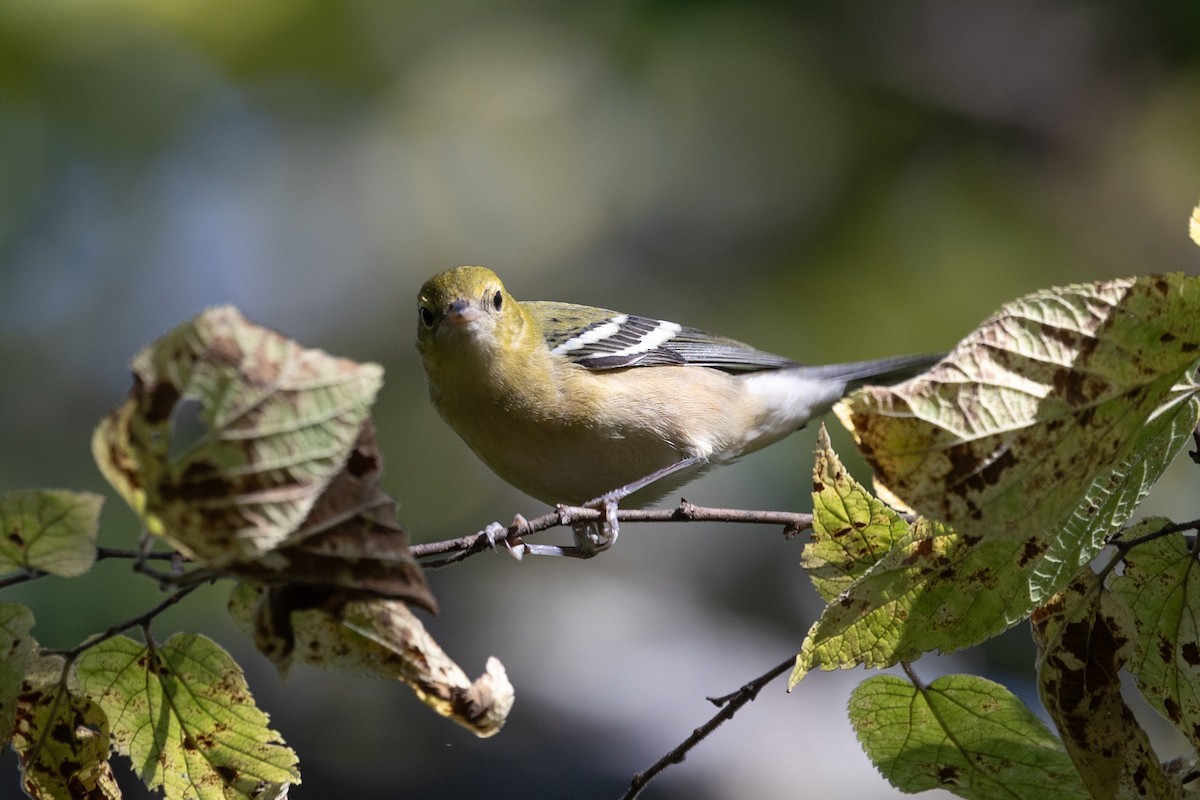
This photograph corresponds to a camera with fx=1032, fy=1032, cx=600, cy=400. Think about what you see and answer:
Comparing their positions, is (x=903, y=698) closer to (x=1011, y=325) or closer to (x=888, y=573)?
(x=888, y=573)

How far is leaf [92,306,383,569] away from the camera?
1505mm

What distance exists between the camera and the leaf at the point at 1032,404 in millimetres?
1531

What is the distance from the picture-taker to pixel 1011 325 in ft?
5.29

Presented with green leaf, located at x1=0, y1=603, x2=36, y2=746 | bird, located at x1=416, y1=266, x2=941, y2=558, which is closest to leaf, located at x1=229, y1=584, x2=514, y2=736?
green leaf, located at x1=0, y1=603, x2=36, y2=746

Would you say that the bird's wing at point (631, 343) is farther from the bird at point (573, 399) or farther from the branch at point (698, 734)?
the branch at point (698, 734)

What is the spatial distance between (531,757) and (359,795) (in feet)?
4.18

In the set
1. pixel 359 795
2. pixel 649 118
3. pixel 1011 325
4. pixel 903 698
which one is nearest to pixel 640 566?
pixel 359 795

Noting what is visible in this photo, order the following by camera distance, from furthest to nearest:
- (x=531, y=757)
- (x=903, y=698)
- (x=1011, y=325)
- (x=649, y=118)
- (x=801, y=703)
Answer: (x=649, y=118)
(x=801, y=703)
(x=531, y=757)
(x=903, y=698)
(x=1011, y=325)

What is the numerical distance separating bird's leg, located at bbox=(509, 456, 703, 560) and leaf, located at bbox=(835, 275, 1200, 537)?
114cm

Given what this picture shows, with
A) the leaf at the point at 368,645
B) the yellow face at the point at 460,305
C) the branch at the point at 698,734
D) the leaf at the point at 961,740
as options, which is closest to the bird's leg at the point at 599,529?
the branch at the point at 698,734

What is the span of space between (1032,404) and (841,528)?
59cm

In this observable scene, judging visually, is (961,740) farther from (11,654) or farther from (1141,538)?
(11,654)

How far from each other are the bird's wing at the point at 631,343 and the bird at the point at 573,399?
0.01 m

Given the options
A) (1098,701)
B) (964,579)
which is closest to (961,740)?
(1098,701)
